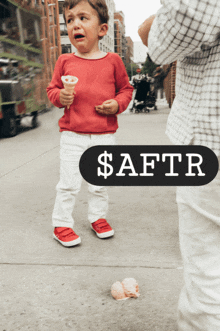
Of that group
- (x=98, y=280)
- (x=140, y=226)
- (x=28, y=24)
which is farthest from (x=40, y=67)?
(x=98, y=280)

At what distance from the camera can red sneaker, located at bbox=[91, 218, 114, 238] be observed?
2947mm

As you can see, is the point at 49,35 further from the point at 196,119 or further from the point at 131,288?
the point at 196,119

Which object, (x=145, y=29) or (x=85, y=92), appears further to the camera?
(x=85, y=92)

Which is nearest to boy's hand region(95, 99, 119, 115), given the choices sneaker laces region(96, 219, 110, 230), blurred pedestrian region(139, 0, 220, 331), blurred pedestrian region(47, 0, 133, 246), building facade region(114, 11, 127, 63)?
blurred pedestrian region(47, 0, 133, 246)

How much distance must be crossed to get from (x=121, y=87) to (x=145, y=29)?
4.62ft

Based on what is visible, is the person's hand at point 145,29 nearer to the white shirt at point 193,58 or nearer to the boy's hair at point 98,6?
the white shirt at point 193,58

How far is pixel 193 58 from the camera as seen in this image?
1.39 m

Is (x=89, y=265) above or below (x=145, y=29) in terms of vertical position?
below

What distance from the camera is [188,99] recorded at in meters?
1.42

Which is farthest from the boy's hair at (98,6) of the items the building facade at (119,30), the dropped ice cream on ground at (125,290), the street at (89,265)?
the building facade at (119,30)

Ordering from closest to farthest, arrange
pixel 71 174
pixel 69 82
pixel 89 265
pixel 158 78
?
pixel 69 82, pixel 89 265, pixel 71 174, pixel 158 78

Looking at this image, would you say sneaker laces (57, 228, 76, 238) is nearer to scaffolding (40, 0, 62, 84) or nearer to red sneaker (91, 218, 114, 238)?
red sneaker (91, 218, 114, 238)

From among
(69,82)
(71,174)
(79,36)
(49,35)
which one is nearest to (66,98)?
(69,82)

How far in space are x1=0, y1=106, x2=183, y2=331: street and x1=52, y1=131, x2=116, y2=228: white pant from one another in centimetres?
25
